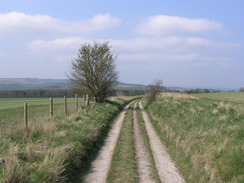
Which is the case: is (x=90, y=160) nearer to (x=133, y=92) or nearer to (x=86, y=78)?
(x=86, y=78)

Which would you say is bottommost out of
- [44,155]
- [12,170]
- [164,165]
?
[164,165]

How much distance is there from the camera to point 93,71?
34969 mm

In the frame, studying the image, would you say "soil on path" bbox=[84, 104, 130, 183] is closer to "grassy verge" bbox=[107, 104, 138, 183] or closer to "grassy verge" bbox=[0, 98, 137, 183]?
"grassy verge" bbox=[107, 104, 138, 183]

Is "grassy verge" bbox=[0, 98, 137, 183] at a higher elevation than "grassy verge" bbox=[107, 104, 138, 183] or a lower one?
higher

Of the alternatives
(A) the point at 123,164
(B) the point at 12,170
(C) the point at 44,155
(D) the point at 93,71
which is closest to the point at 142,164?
(A) the point at 123,164

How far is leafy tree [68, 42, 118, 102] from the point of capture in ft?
114

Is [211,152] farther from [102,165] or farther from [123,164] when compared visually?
[102,165]

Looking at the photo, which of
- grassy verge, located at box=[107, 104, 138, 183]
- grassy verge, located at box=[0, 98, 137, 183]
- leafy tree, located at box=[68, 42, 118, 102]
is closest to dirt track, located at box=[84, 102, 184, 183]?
grassy verge, located at box=[107, 104, 138, 183]

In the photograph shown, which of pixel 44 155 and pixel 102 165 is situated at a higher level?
pixel 44 155

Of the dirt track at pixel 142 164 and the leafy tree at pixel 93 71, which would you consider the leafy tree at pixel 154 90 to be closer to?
the leafy tree at pixel 93 71

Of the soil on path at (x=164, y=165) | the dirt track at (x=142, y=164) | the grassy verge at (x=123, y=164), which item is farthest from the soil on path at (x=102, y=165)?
the soil on path at (x=164, y=165)

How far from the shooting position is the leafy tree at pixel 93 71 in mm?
34750

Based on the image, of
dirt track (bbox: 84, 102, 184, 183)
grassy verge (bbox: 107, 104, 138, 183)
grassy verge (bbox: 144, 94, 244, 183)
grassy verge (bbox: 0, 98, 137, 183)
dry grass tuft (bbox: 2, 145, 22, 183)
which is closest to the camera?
dry grass tuft (bbox: 2, 145, 22, 183)

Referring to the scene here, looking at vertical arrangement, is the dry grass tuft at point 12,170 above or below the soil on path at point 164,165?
above
